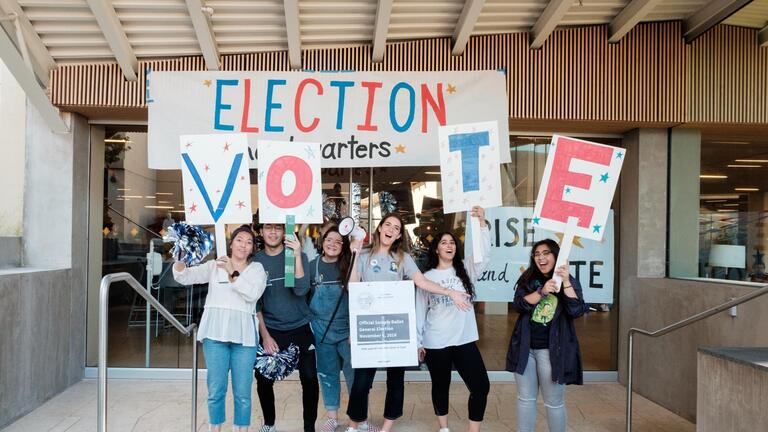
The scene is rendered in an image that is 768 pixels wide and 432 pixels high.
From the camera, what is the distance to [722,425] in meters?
3.60

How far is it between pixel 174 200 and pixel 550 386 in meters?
4.35

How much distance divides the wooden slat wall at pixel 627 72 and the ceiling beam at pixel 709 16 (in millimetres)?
111

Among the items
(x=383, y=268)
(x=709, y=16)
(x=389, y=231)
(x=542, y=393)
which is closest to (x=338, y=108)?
(x=389, y=231)

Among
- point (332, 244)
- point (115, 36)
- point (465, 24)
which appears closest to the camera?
point (332, 244)

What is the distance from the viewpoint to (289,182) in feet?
15.0

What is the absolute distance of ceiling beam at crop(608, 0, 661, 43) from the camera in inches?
218

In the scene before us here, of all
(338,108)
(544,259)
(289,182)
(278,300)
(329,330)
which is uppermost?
(338,108)

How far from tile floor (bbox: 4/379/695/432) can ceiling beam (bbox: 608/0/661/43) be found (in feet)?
11.2

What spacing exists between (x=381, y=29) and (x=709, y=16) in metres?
2.92

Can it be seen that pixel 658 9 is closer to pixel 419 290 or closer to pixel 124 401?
pixel 419 290

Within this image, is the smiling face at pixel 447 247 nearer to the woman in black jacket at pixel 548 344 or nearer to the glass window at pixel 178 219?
the woman in black jacket at pixel 548 344

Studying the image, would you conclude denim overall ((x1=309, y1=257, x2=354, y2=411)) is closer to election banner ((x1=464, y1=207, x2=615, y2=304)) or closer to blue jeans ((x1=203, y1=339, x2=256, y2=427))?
blue jeans ((x1=203, y1=339, x2=256, y2=427))

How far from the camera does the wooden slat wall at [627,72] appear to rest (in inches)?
248

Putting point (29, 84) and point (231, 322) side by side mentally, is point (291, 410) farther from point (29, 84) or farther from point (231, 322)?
point (29, 84)
